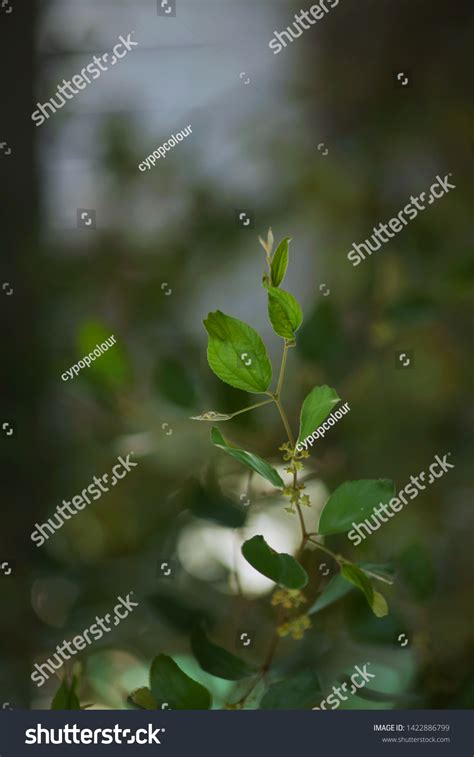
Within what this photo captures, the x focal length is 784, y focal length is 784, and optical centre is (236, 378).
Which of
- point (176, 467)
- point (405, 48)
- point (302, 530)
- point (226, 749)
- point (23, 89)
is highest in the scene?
point (23, 89)

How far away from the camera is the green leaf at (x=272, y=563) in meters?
0.73

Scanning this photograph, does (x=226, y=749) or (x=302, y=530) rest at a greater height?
(x=302, y=530)

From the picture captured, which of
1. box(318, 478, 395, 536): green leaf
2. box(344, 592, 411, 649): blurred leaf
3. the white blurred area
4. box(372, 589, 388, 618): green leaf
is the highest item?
box(318, 478, 395, 536): green leaf

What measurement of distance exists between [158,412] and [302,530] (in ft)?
0.68

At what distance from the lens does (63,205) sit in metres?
0.89

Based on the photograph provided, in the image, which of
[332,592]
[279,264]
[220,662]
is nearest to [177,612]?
[220,662]

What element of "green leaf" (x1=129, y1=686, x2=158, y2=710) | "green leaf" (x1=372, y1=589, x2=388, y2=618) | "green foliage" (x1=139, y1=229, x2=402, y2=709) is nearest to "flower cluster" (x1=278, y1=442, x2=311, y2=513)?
"green foliage" (x1=139, y1=229, x2=402, y2=709)

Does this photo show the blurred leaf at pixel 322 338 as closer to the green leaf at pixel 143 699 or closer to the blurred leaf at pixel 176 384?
the blurred leaf at pixel 176 384

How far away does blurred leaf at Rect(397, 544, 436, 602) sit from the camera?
89 cm

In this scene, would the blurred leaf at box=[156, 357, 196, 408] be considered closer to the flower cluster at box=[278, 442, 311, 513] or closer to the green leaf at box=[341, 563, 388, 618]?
the flower cluster at box=[278, 442, 311, 513]

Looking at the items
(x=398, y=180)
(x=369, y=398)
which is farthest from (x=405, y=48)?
(x=369, y=398)

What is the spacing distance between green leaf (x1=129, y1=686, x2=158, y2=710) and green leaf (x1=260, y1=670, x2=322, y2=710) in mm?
118

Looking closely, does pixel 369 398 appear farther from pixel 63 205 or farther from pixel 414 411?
pixel 63 205

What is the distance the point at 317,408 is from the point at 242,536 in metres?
0.22
